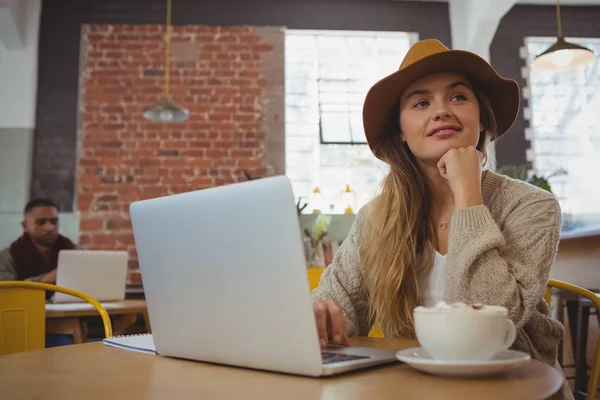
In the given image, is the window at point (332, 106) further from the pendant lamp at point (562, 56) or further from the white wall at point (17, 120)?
the white wall at point (17, 120)

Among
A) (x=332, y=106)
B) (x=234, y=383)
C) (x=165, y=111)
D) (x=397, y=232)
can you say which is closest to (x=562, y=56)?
(x=332, y=106)

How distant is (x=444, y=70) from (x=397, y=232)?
1.44 ft

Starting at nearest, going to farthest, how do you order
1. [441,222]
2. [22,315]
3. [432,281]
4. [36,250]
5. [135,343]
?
[135,343] → [432,281] → [441,222] → [22,315] → [36,250]

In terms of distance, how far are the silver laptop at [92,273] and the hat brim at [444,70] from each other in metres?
1.99

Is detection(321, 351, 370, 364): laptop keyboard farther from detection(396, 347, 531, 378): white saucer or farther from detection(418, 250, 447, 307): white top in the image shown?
detection(418, 250, 447, 307): white top

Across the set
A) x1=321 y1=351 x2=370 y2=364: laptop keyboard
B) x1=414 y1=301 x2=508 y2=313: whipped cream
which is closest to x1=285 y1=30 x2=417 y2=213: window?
x1=321 y1=351 x2=370 y2=364: laptop keyboard

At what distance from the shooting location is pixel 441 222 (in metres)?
1.45

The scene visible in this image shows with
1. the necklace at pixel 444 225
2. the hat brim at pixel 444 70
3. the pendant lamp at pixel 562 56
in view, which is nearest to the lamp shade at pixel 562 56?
the pendant lamp at pixel 562 56

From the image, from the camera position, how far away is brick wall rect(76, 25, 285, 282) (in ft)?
17.5

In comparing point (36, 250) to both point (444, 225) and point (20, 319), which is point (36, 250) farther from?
point (444, 225)

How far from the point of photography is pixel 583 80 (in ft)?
19.8

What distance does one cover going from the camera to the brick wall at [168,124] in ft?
17.5

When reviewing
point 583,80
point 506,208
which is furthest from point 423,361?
point 583,80

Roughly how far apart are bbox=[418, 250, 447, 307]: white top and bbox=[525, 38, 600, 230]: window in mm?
4927
